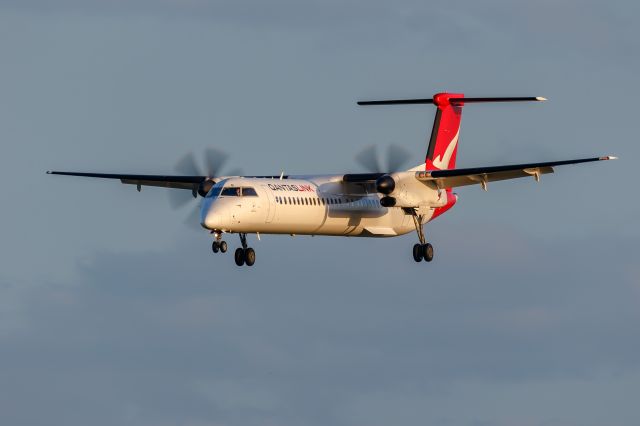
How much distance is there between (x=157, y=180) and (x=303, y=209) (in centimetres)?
607

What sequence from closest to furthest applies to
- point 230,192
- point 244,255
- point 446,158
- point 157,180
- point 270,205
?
point 230,192
point 270,205
point 244,255
point 157,180
point 446,158

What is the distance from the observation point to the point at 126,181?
5053 cm

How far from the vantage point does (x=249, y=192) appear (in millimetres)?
44062

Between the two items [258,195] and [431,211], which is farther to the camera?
[431,211]

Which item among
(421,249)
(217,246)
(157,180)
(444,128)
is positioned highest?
(444,128)

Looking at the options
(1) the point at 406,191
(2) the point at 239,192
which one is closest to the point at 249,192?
(2) the point at 239,192

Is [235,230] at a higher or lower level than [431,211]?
lower

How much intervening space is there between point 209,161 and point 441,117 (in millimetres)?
9139

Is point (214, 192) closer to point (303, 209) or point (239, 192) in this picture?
point (239, 192)

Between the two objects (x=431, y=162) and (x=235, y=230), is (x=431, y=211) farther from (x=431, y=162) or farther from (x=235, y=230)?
(x=235, y=230)

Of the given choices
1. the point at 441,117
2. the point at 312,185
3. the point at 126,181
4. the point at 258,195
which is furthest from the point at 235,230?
the point at 441,117

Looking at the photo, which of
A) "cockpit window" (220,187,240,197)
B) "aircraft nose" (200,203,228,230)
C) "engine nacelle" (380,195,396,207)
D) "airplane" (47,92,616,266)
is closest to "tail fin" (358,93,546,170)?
"airplane" (47,92,616,266)

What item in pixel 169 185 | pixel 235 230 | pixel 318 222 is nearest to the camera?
pixel 235 230

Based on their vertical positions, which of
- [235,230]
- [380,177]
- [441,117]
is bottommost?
[235,230]
